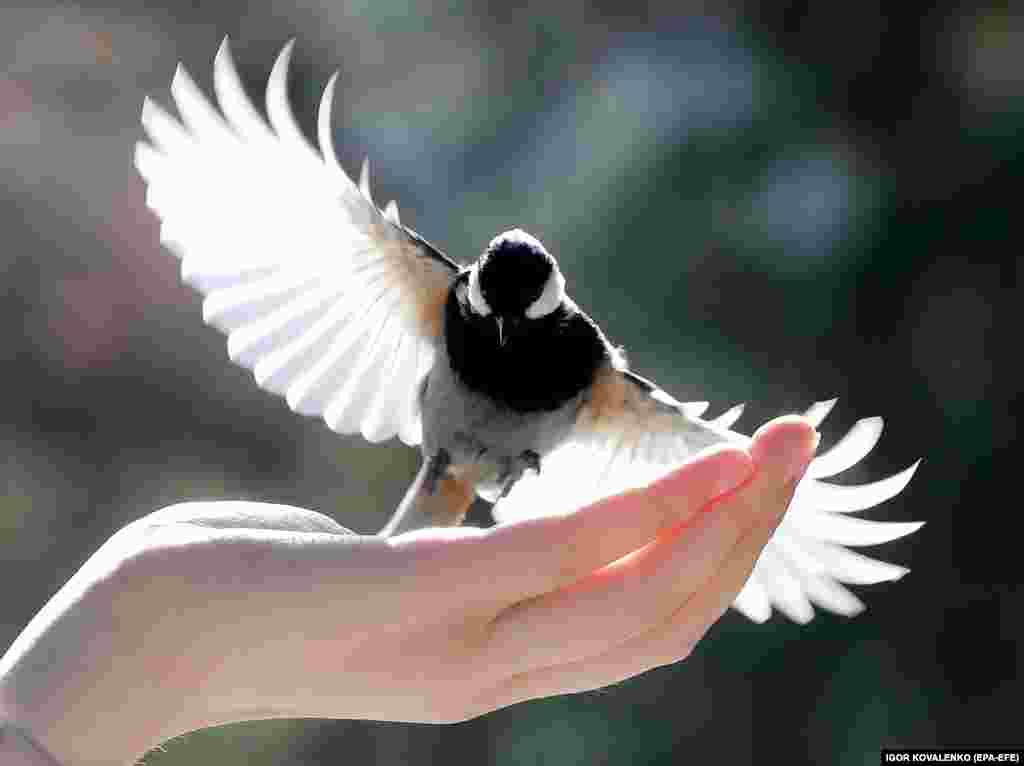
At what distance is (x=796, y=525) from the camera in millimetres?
1271

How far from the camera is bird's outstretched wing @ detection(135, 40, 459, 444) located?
1.29 meters

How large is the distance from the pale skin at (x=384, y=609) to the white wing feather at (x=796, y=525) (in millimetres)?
425

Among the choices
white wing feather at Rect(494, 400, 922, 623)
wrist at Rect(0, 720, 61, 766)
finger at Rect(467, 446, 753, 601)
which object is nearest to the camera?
wrist at Rect(0, 720, 61, 766)

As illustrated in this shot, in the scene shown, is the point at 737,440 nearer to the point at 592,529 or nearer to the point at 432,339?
the point at 432,339

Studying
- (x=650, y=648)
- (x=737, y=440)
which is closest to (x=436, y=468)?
(x=737, y=440)

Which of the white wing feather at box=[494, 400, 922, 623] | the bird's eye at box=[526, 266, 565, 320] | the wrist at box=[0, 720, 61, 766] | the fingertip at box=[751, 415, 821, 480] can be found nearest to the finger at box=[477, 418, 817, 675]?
the fingertip at box=[751, 415, 821, 480]

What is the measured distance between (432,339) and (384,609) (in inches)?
29.0

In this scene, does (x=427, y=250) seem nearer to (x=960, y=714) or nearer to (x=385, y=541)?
(x=385, y=541)

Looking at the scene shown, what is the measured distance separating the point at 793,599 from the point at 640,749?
96 centimetres

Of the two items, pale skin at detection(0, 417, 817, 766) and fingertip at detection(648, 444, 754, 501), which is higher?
fingertip at detection(648, 444, 754, 501)

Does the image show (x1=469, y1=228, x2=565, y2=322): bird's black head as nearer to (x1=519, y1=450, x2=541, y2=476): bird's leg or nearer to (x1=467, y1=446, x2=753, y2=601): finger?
(x1=519, y1=450, x2=541, y2=476): bird's leg

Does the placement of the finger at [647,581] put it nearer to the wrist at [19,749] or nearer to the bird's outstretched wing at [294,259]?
the wrist at [19,749]

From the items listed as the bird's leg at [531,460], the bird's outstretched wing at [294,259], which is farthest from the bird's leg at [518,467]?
the bird's outstretched wing at [294,259]

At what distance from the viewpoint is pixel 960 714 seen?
2.17 meters
